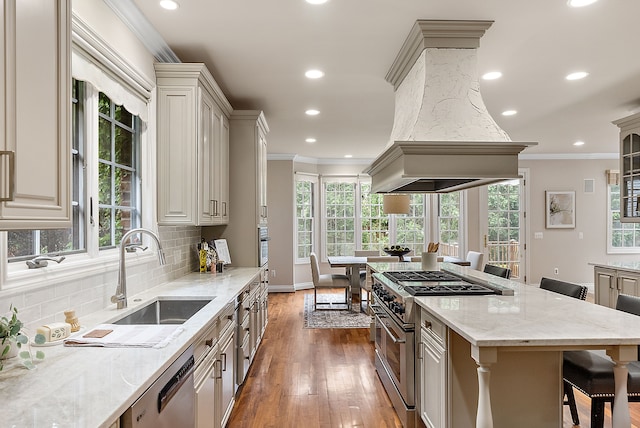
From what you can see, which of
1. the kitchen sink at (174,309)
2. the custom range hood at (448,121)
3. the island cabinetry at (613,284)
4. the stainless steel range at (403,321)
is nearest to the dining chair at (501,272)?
the stainless steel range at (403,321)

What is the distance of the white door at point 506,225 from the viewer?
791cm

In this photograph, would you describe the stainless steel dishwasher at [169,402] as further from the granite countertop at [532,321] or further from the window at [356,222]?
the window at [356,222]

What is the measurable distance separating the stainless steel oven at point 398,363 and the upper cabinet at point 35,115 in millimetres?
2017

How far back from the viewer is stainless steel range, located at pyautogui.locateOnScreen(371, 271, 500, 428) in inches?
98.9

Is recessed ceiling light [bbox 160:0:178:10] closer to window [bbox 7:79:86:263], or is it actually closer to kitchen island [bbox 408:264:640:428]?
window [bbox 7:79:86:263]

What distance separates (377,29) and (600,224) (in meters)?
7.41

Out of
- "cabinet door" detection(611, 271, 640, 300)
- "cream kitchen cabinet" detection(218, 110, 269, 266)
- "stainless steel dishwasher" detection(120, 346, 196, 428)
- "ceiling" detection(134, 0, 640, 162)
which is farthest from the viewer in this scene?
"cream kitchen cabinet" detection(218, 110, 269, 266)

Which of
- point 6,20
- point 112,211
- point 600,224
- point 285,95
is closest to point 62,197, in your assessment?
point 6,20

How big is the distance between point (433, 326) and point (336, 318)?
364 centimetres

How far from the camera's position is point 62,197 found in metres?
1.26

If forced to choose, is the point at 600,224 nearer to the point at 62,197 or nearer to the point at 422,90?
the point at 422,90

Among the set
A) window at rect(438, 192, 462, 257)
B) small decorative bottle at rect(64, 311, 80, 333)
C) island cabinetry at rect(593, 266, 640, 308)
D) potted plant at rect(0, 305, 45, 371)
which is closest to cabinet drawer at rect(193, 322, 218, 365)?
Answer: small decorative bottle at rect(64, 311, 80, 333)

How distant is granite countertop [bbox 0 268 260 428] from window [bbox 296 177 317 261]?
6.28 metres

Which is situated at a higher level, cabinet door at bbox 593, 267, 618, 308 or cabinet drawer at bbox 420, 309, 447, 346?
cabinet drawer at bbox 420, 309, 447, 346
